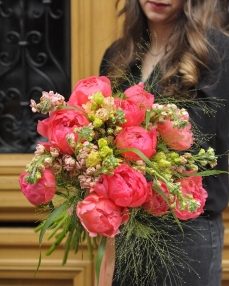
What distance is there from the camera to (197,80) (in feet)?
6.05

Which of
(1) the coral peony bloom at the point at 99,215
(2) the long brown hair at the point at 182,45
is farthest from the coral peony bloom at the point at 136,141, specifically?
(2) the long brown hair at the point at 182,45

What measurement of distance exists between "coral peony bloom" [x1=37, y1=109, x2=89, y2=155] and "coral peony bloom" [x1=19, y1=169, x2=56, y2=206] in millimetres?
62

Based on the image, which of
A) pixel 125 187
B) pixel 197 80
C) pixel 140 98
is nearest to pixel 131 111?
pixel 140 98

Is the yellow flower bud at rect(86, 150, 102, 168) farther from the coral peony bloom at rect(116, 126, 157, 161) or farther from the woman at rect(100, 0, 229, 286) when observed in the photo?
the woman at rect(100, 0, 229, 286)

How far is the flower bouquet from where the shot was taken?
1.33 metres

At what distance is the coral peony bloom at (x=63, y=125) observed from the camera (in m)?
1.35

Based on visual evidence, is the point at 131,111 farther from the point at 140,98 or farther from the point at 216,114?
the point at 216,114

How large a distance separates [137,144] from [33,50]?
149cm

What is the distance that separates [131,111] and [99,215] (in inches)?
9.0

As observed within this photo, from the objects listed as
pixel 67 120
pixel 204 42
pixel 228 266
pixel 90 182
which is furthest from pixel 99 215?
pixel 228 266

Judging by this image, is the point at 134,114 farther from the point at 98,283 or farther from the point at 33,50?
the point at 33,50

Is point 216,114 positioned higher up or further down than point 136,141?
further down

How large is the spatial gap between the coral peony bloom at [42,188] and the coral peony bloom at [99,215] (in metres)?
0.08

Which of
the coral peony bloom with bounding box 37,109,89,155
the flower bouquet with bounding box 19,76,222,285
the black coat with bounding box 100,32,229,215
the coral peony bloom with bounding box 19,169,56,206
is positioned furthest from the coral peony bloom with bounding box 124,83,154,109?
the black coat with bounding box 100,32,229,215
